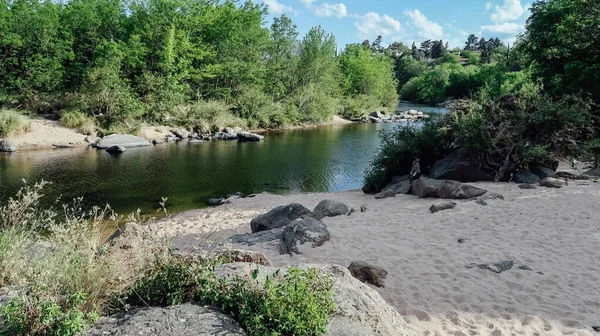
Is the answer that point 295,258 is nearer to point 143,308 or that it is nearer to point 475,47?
point 143,308

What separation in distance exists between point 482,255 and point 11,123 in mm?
27365

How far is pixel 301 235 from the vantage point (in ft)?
23.7

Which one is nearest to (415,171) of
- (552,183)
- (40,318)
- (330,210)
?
(552,183)

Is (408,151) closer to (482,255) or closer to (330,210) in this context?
(330,210)

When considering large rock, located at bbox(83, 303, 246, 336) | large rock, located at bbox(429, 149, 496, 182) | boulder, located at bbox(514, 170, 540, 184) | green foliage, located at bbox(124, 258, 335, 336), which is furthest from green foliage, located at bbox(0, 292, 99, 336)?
boulder, located at bbox(514, 170, 540, 184)

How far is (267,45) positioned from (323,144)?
1746cm

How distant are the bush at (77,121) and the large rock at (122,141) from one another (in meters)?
2.14

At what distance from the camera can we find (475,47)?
166 meters

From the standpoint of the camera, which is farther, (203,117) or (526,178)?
(203,117)

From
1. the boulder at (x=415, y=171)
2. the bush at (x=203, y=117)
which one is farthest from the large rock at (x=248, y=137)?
the boulder at (x=415, y=171)

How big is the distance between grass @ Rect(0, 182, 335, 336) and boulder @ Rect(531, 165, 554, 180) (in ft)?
39.2

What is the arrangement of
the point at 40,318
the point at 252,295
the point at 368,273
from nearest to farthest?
1. the point at 40,318
2. the point at 252,295
3. the point at 368,273

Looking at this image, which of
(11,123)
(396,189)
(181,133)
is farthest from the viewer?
(181,133)

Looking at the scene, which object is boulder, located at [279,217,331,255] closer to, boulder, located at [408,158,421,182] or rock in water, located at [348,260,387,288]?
rock in water, located at [348,260,387,288]
